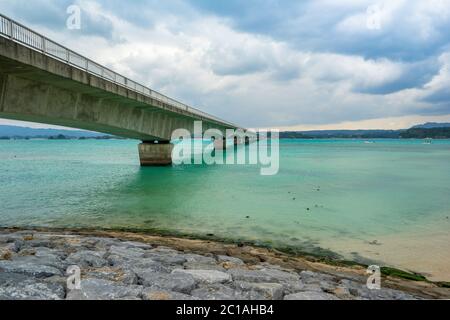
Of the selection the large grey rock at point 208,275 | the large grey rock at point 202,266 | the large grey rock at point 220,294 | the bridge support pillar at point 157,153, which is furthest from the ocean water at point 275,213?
the bridge support pillar at point 157,153

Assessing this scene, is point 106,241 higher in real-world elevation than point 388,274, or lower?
higher

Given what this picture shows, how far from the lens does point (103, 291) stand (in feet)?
15.9

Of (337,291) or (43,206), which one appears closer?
(337,291)

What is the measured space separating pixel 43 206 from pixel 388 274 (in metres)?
15.0

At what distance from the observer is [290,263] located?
326 inches

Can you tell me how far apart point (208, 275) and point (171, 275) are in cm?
65

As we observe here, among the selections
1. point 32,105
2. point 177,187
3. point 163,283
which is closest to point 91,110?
point 32,105

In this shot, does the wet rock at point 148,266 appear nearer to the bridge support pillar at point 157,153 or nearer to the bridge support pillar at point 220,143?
the bridge support pillar at point 157,153

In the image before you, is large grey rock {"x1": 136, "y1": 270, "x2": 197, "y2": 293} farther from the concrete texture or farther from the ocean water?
the concrete texture

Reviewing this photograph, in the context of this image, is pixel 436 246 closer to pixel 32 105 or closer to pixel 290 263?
pixel 290 263

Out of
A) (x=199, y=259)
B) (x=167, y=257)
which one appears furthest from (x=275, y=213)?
(x=167, y=257)

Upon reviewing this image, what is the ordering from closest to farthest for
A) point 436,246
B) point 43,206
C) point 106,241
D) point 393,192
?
point 106,241 → point 436,246 → point 43,206 → point 393,192

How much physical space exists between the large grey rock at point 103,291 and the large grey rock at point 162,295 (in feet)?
0.35

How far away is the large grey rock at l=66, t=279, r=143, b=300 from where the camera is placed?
4676 millimetres
